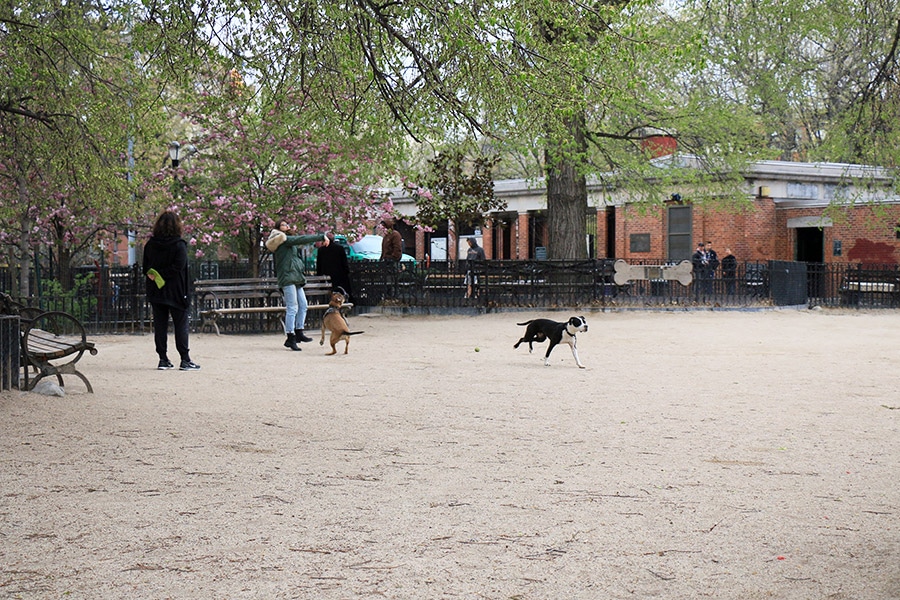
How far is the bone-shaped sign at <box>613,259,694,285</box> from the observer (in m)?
25.3

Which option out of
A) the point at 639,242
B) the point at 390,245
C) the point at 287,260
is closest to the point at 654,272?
the point at 390,245

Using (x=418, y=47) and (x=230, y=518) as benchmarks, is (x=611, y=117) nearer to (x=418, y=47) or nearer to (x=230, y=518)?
(x=418, y=47)

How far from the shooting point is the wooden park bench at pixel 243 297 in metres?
18.5

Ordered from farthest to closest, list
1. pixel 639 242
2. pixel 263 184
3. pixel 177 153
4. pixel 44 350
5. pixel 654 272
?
pixel 639 242 < pixel 654 272 < pixel 177 153 < pixel 263 184 < pixel 44 350

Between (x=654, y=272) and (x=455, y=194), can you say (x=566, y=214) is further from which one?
(x=455, y=194)

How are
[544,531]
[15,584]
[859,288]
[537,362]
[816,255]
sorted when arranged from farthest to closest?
1. [816,255]
2. [859,288]
3. [537,362]
4. [544,531]
5. [15,584]

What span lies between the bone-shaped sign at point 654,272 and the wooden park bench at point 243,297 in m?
7.70

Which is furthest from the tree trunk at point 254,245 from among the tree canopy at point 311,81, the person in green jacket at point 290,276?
the person in green jacket at point 290,276

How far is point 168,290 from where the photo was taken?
42.1 feet

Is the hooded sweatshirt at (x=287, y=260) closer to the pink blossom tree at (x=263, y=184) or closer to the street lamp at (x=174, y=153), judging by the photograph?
the pink blossom tree at (x=263, y=184)

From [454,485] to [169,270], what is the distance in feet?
24.3

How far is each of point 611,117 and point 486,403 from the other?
55.9ft

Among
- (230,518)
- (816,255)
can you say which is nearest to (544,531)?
(230,518)

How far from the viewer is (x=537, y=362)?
13828 millimetres
